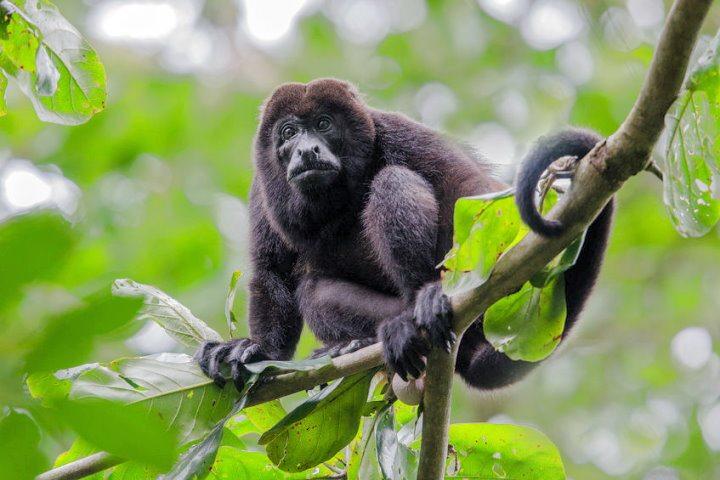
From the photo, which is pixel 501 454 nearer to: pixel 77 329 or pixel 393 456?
pixel 393 456

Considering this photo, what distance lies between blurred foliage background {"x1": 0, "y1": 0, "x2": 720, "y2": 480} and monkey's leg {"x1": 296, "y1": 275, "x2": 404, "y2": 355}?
4141mm

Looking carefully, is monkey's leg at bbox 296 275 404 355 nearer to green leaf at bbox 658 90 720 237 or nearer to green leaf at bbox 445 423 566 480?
green leaf at bbox 445 423 566 480

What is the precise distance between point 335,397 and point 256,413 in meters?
0.43

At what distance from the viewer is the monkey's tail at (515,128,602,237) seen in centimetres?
203

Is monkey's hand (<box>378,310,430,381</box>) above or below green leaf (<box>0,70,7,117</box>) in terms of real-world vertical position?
below

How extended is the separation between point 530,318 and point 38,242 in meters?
1.93

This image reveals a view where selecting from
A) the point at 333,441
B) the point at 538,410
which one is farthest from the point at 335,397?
the point at 538,410

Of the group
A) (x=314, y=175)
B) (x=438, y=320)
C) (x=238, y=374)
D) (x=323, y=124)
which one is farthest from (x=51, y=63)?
(x=323, y=124)

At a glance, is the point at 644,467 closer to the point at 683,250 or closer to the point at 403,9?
the point at 683,250

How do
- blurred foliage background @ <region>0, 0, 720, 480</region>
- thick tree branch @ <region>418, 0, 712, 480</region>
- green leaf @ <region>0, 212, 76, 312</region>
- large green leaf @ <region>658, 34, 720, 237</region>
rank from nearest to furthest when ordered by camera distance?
green leaf @ <region>0, 212, 76, 312</region>
thick tree branch @ <region>418, 0, 712, 480</region>
large green leaf @ <region>658, 34, 720, 237</region>
blurred foliage background @ <region>0, 0, 720, 480</region>

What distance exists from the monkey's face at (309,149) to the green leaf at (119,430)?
10.3 feet

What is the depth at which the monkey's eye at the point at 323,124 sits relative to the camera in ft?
13.7

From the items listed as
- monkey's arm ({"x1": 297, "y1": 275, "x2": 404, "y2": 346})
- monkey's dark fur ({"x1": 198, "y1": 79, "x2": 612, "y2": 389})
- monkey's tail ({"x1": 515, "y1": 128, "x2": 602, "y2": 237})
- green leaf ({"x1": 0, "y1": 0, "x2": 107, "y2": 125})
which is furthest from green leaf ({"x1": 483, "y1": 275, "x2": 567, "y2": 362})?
green leaf ({"x1": 0, "y1": 0, "x2": 107, "y2": 125})

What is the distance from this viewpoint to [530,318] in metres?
2.50
